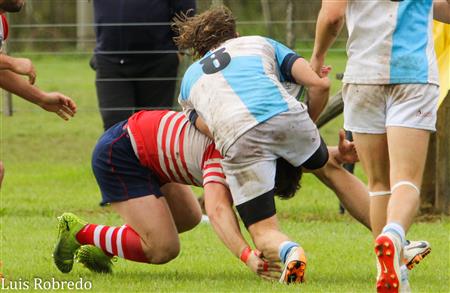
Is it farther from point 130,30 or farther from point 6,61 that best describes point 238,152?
point 130,30

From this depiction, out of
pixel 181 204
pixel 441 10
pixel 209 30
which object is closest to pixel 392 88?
pixel 441 10

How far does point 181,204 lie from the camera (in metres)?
7.47

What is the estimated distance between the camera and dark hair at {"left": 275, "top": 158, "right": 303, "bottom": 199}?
690 centimetres

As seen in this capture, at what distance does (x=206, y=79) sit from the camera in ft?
22.1

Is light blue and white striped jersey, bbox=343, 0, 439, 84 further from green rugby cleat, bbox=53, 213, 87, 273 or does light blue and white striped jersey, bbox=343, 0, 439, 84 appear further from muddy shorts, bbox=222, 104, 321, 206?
green rugby cleat, bbox=53, 213, 87, 273

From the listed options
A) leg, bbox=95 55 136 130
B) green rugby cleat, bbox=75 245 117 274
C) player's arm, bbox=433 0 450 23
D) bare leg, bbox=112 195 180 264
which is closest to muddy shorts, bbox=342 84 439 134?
player's arm, bbox=433 0 450 23

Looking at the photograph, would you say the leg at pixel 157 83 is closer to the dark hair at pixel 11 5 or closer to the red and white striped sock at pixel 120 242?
the red and white striped sock at pixel 120 242

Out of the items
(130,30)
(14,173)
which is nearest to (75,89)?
(14,173)

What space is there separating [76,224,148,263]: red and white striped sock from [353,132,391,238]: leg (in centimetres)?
142

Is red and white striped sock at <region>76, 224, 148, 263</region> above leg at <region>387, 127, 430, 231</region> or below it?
below

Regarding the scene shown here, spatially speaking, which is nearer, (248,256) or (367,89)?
(367,89)

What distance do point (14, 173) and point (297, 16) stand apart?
3478 mm

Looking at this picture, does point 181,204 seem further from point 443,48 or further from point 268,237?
point 443,48

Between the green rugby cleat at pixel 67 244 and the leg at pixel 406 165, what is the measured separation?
208 cm
